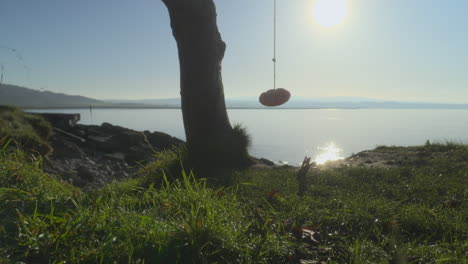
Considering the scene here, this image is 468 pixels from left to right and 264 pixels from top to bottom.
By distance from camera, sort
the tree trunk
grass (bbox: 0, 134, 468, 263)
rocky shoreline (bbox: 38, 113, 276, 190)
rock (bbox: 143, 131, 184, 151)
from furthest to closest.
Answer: rock (bbox: 143, 131, 184, 151) < rocky shoreline (bbox: 38, 113, 276, 190) < the tree trunk < grass (bbox: 0, 134, 468, 263)

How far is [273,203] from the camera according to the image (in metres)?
3.27

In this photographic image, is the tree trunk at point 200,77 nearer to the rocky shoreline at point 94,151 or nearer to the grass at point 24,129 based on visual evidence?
the rocky shoreline at point 94,151

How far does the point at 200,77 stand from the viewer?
16.8 feet

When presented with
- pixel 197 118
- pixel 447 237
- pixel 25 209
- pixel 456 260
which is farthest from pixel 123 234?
pixel 197 118

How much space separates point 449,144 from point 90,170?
25.1 ft

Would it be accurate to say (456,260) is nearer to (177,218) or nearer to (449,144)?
(177,218)

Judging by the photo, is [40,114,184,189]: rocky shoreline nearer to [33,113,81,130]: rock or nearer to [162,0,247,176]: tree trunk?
[33,113,81,130]: rock

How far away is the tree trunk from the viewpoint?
505 centimetres

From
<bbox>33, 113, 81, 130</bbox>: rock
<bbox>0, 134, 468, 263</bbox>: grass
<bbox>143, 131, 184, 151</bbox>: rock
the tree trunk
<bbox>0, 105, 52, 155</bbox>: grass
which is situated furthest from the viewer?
<bbox>143, 131, 184, 151</bbox>: rock

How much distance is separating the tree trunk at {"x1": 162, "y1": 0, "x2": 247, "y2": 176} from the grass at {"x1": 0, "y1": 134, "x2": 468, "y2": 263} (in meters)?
1.58

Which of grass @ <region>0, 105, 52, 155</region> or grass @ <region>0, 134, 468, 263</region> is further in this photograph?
grass @ <region>0, 105, 52, 155</region>

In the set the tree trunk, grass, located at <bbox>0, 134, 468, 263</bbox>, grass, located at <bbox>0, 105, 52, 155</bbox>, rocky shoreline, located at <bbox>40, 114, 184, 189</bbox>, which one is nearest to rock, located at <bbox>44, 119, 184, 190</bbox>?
rocky shoreline, located at <bbox>40, 114, 184, 189</bbox>

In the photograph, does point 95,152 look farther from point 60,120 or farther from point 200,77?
point 200,77

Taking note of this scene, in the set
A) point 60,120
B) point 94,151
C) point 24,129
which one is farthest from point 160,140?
point 24,129
